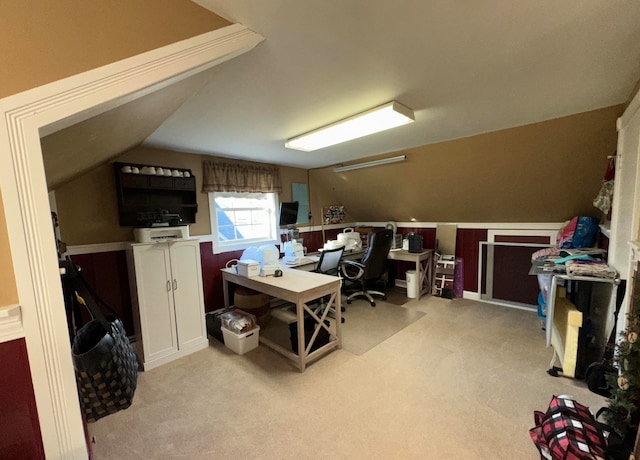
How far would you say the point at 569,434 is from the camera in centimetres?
134

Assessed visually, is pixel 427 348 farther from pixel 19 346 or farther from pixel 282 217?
pixel 19 346

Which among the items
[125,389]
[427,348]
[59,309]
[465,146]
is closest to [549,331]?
[427,348]

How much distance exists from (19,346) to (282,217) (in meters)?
3.29

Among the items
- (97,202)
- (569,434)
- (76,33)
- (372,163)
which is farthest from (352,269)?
(76,33)

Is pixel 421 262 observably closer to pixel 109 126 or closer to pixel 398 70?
pixel 398 70

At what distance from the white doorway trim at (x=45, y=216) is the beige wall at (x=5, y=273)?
0.5 inches

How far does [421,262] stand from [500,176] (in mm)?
1774

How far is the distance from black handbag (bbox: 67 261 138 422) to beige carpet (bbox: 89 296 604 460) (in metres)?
0.81

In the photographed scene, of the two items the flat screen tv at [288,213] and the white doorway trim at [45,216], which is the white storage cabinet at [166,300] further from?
the white doorway trim at [45,216]

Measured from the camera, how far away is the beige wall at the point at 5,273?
0.80 m

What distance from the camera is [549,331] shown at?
2.41 metres

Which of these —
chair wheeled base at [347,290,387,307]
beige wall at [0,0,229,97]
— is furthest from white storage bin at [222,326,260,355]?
beige wall at [0,0,229,97]

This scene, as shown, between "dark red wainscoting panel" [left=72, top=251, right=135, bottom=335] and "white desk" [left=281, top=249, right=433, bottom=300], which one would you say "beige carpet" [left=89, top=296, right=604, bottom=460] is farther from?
"white desk" [left=281, top=249, right=433, bottom=300]

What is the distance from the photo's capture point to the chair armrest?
384 cm
